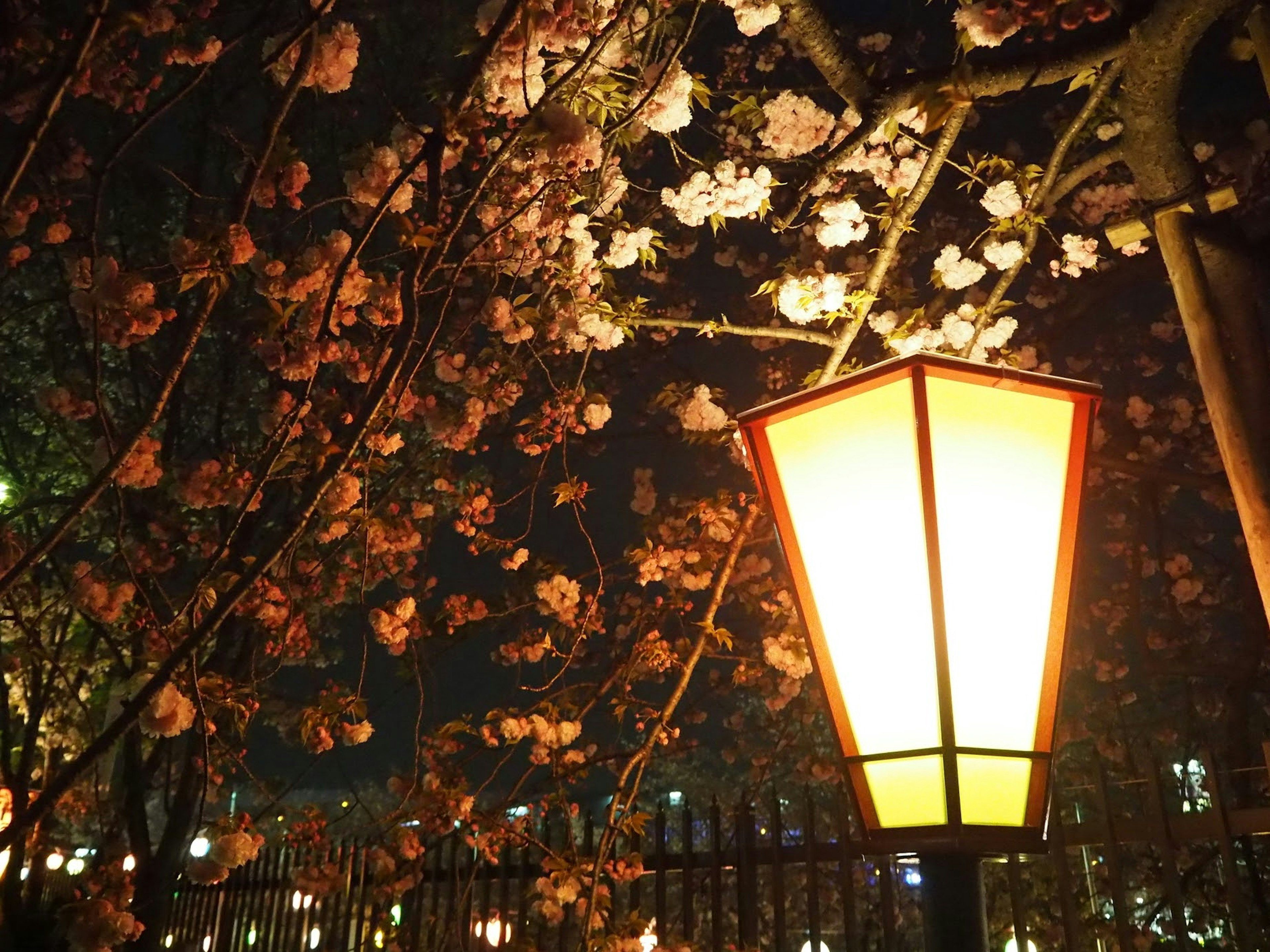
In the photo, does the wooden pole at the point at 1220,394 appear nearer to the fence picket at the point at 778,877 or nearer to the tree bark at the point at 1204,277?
the tree bark at the point at 1204,277

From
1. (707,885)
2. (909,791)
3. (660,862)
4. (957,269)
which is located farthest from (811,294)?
(707,885)

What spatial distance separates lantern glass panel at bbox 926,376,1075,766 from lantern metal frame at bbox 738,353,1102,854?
0.01 metres

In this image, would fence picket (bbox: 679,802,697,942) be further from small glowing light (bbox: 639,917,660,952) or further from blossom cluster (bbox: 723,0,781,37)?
blossom cluster (bbox: 723,0,781,37)

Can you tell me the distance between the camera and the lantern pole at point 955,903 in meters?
1.43

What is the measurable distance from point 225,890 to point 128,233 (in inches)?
197

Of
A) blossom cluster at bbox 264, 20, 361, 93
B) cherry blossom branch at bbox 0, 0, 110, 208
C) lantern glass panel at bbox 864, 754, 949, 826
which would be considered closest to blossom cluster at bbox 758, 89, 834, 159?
blossom cluster at bbox 264, 20, 361, 93

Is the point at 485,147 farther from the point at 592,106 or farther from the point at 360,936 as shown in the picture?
the point at 360,936

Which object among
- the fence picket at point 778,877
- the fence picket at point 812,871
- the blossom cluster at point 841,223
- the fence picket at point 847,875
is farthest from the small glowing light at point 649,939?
the blossom cluster at point 841,223

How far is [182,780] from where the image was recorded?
581 cm

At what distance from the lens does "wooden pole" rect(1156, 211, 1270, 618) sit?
2289mm

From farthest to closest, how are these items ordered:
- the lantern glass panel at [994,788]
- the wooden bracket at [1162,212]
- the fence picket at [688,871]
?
1. the fence picket at [688,871]
2. the wooden bracket at [1162,212]
3. the lantern glass panel at [994,788]

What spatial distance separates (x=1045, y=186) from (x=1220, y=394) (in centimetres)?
123

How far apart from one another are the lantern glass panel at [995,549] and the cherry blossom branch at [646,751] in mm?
2073

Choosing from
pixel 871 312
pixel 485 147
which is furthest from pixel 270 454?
pixel 871 312
